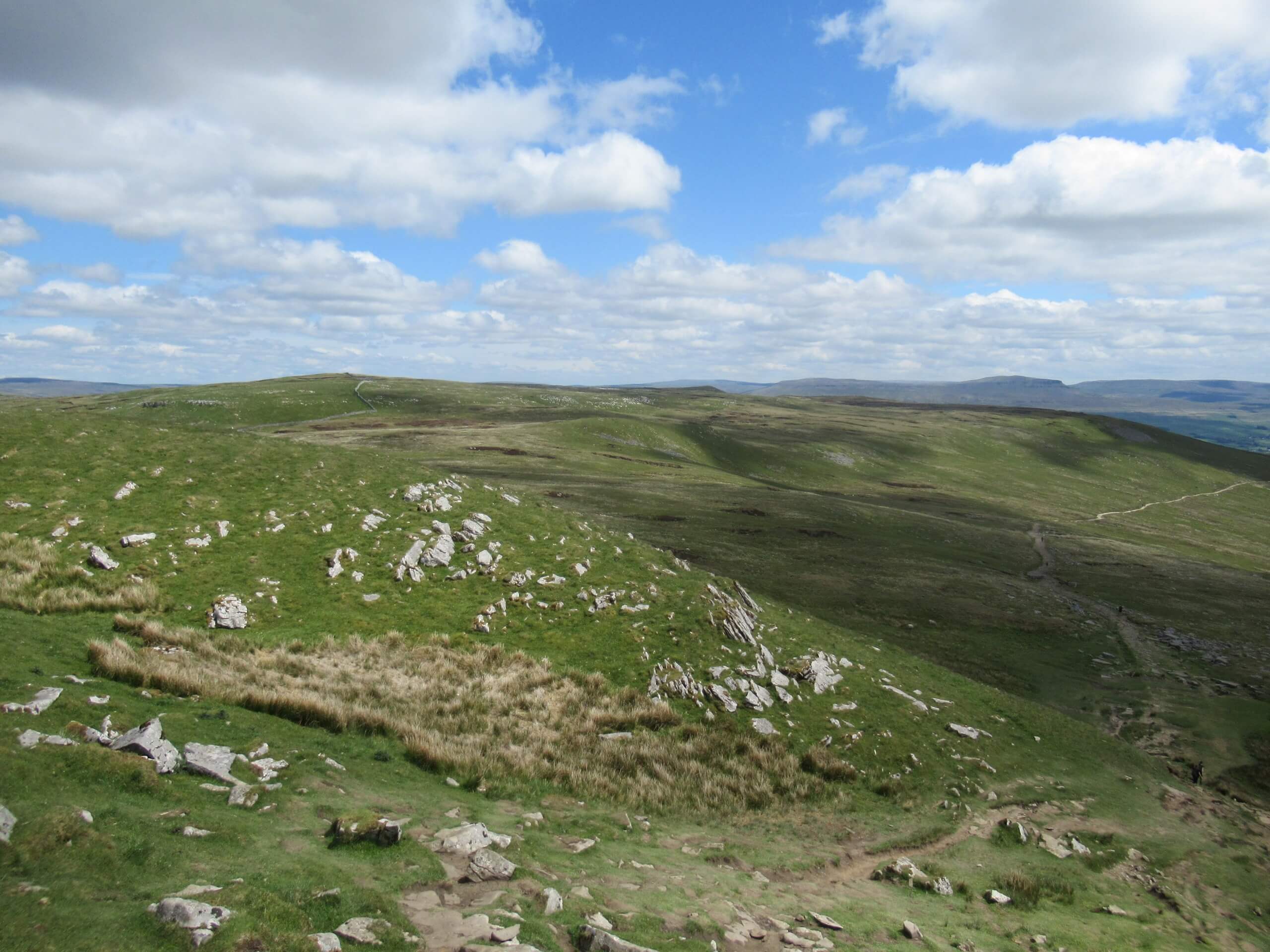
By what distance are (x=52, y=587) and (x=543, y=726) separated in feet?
64.3

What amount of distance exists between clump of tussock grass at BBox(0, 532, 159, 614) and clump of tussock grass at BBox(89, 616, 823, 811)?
205 centimetres

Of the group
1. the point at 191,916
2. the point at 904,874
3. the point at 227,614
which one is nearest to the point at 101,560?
the point at 227,614

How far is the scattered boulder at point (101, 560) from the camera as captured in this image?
26406 mm

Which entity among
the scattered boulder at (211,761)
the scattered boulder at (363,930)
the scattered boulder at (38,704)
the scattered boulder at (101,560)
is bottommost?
the scattered boulder at (363,930)

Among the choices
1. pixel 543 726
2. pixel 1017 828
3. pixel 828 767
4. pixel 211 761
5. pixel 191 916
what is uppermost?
pixel 191 916

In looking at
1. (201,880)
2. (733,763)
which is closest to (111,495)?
(201,880)

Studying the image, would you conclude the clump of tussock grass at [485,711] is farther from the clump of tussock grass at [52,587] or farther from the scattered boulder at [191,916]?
the scattered boulder at [191,916]

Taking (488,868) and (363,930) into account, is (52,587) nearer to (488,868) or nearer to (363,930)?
(488,868)

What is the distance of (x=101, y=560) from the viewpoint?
26438 millimetres

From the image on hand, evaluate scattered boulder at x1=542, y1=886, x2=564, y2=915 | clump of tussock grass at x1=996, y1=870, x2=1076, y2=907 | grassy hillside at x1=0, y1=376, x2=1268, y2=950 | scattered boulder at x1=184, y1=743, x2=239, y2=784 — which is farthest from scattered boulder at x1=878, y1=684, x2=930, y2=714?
scattered boulder at x1=184, y1=743, x2=239, y2=784

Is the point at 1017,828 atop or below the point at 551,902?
below

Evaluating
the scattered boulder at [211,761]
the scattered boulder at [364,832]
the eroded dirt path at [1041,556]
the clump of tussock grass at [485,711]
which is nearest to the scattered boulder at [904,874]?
the clump of tussock grass at [485,711]

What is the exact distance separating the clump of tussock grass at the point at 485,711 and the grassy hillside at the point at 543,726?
118mm

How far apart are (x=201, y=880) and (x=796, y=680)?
78.0ft
